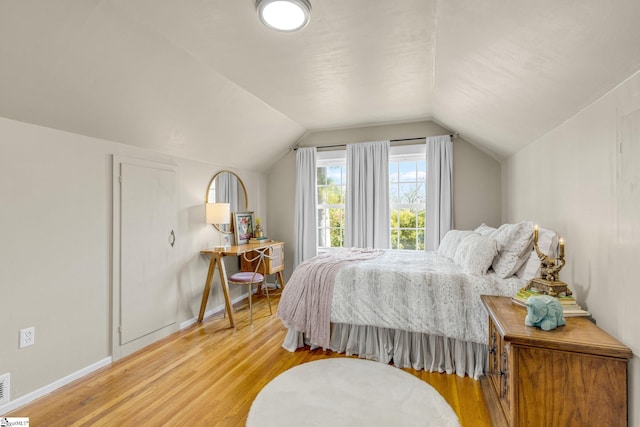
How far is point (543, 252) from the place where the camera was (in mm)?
2031

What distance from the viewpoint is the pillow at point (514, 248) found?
88.3 inches

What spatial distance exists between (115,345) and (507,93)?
3776 millimetres

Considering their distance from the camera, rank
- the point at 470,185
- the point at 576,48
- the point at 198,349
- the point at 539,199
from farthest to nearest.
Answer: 1. the point at 470,185
2. the point at 198,349
3. the point at 539,199
4. the point at 576,48

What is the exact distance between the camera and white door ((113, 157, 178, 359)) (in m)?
2.79

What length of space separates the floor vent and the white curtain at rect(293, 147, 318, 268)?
3.41 metres

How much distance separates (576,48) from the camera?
1354 millimetres

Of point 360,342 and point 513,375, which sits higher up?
point 513,375

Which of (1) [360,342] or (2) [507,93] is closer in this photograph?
(2) [507,93]

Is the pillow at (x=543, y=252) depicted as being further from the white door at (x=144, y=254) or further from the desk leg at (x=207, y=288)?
the white door at (x=144, y=254)

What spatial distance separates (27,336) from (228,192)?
2589 millimetres

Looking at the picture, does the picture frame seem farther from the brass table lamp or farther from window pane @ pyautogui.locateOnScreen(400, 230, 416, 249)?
the brass table lamp

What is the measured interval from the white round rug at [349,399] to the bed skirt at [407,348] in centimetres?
15

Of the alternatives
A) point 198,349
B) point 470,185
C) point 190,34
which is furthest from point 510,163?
point 198,349

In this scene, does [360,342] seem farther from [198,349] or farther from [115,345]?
[115,345]
